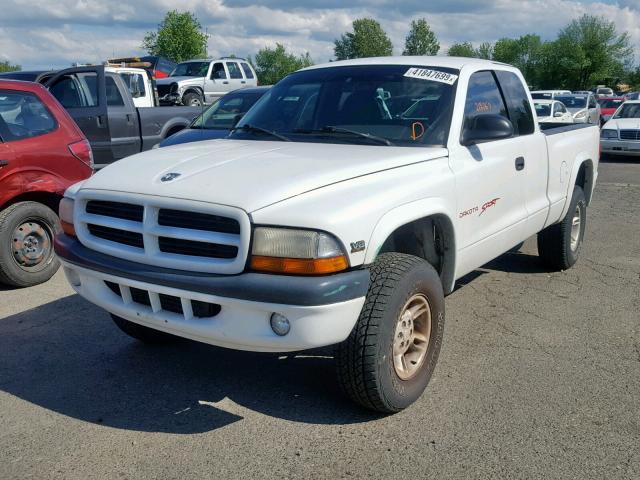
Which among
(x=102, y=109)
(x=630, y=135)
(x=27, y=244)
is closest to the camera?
(x=27, y=244)

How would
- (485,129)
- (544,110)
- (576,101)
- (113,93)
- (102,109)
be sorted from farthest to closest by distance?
(576,101) < (544,110) < (113,93) < (102,109) < (485,129)

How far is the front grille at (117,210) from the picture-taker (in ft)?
11.3

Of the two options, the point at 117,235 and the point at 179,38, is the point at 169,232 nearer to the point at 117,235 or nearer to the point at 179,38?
the point at 117,235

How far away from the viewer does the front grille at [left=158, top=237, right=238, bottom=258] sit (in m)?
3.15

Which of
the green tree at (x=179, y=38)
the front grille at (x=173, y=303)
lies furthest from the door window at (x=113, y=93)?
the green tree at (x=179, y=38)

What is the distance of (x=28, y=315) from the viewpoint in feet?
17.3

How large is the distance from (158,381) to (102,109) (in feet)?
25.1

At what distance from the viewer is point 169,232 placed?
326cm

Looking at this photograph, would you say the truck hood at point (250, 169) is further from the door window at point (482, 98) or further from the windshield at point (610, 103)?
the windshield at point (610, 103)

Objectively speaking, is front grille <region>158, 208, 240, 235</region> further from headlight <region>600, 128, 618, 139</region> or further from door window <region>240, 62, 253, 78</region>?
door window <region>240, 62, 253, 78</region>

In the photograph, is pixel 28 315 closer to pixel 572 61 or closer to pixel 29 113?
pixel 29 113

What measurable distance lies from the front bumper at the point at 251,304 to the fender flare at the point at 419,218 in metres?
0.17

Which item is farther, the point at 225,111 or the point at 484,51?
the point at 484,51

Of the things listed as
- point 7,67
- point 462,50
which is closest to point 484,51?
point 462,50
